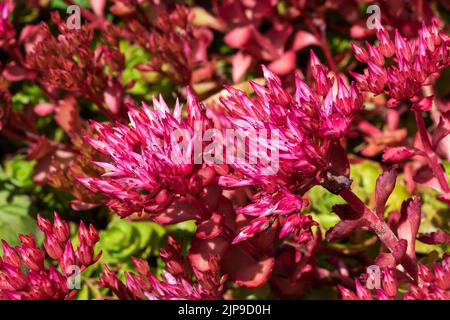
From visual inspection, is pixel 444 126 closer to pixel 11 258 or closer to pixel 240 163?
pixel 240 163

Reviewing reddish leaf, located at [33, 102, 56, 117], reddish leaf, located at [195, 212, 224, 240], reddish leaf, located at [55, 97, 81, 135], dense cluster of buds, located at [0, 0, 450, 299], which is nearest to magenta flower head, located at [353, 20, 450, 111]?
dense cluster of buds, located at [0, 0, 450, 299]

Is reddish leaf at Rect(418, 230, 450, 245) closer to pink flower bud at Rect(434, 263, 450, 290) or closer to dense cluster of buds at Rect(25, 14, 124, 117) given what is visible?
pink flower bud at Rect(434, 263, 450, 290)

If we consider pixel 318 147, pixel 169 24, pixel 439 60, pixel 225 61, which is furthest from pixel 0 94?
pixel 439 60

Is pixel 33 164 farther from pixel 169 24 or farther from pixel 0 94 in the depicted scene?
pixel 169 24

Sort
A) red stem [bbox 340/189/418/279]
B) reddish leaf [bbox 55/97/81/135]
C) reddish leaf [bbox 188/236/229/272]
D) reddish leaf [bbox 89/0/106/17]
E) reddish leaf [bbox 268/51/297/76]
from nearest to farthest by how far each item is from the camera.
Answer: red stem [bbox 340/189/418/279]
reddish leaf [bbox 188/236/229/272]
reddish leaf [bbox 55/97/81/135]
reddish leaf [bbox 268/51/297/76]
reddish leaf [bbox 89/0/106/17]

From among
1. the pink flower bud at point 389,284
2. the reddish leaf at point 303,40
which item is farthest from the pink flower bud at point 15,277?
the reddish leaf at point 303,40

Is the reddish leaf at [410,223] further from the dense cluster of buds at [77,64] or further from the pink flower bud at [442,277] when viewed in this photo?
the dense cluster of buds at [77,64]

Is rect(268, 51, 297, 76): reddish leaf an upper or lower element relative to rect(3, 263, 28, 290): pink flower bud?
lower
